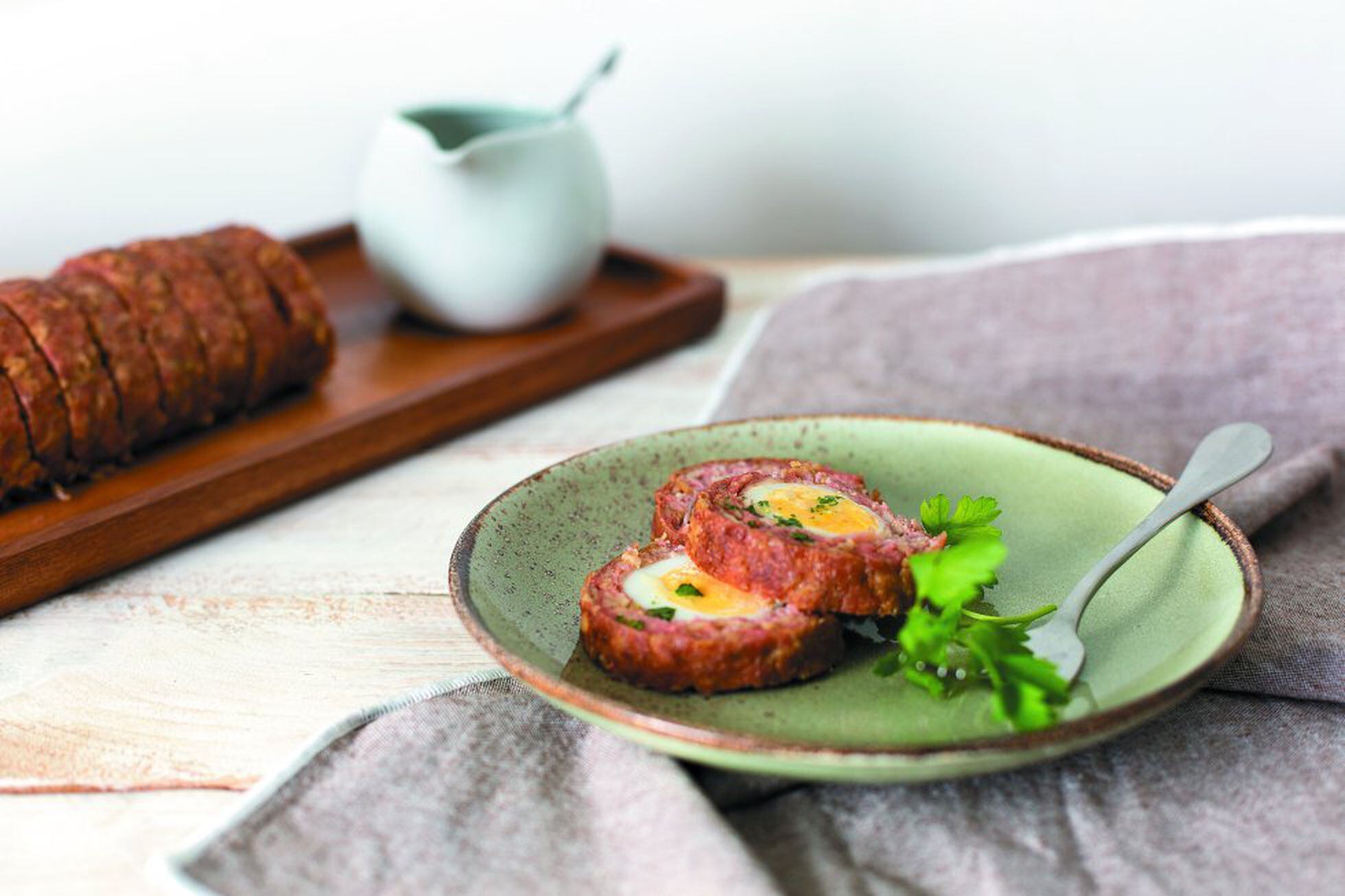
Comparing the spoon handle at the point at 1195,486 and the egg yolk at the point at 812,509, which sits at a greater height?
the egg yolk at the point at 812,509

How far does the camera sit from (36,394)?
1.85 m

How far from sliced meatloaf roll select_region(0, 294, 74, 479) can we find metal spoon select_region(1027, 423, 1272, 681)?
1305mm

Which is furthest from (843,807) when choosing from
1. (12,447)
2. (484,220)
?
(484,220)

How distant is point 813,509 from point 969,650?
0.78 ft

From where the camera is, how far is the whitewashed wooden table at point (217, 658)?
134 cm

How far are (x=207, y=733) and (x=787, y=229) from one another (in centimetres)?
233

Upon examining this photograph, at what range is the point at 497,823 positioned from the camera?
50.3 inches

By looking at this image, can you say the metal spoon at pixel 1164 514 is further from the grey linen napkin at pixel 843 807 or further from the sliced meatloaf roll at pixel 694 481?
the sliced meatloaf roll at pixel 694 481

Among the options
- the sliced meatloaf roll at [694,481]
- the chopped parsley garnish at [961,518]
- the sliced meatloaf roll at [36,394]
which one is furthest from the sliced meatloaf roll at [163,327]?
the chopped parsley garnish at [961,518]

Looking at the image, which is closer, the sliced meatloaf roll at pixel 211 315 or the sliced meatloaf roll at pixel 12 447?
the sliced meatloaf roll at pixel 12 447

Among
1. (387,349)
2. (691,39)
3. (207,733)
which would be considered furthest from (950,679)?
(691,39)

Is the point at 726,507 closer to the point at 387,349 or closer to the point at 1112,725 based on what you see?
the point at 1112,725

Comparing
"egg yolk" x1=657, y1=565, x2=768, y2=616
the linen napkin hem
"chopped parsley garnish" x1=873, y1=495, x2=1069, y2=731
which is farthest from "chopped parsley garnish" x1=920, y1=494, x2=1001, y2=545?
the linen napkin hem

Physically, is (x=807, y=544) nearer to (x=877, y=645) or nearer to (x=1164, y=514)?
(x=877, y=645)
